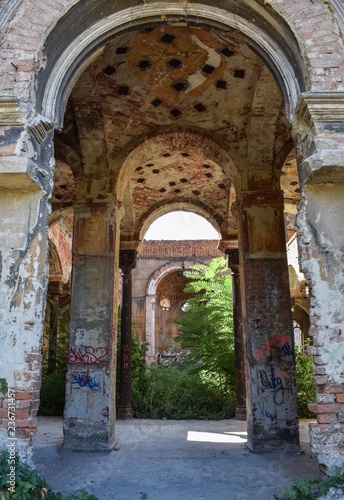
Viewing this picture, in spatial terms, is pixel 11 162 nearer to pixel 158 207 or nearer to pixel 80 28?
pixel 80 28

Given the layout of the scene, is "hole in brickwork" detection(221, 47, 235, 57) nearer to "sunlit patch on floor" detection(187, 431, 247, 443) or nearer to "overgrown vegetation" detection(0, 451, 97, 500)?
"overgrown vegetation" detection(0, 451, 97, 500)

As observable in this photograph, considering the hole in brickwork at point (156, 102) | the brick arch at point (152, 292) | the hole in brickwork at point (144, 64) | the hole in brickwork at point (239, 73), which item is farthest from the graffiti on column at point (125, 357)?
the brick arch at point (152, 292)

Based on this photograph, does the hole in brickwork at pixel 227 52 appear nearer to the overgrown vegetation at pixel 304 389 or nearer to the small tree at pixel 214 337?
the overgrown vegetation at pixel 304 389

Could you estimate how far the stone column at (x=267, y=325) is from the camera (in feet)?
20.5

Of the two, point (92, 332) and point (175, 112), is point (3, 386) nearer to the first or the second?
point (92, 332)

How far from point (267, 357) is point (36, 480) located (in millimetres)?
4020

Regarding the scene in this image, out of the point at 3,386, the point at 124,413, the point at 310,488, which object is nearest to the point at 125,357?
the point at 124,413

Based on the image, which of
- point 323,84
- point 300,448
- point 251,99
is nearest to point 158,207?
point 251,99

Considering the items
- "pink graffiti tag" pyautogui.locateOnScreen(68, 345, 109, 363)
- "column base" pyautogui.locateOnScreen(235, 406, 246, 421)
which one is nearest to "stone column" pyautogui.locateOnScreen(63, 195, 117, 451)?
"pink graffiti tag" pyautogui.locateOnScreen(68, 345, 109, 363)

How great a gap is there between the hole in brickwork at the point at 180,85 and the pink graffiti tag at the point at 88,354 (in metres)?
4.25

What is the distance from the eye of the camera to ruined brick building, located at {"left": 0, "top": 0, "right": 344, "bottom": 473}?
12.4 ft

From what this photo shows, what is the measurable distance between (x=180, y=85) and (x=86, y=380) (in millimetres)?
4791

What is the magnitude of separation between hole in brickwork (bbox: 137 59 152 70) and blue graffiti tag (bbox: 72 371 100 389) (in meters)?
4.64

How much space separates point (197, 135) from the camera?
7789mm
